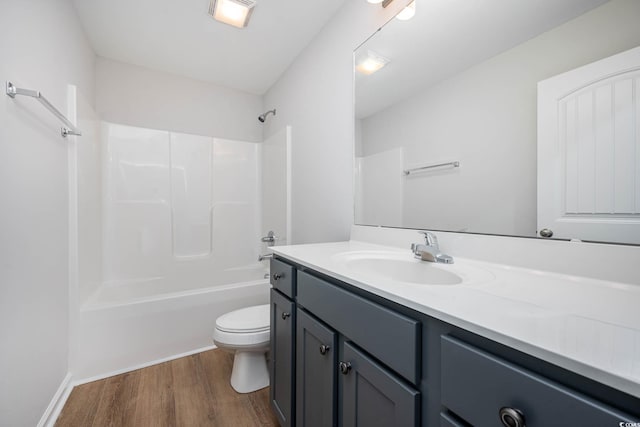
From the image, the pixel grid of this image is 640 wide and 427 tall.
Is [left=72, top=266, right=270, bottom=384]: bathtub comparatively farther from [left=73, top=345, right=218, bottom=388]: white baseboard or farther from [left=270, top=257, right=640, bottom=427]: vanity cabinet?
[left=270, top=257, right=640, bottom=427]: vanity cabinet

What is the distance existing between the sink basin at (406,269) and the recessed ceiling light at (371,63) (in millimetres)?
1010

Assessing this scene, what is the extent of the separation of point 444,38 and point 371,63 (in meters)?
0.41

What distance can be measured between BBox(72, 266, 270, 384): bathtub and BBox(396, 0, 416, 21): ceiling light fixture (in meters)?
2.05

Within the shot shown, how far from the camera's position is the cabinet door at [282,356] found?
3.57ft

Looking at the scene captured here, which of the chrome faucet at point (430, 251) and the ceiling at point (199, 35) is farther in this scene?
the ceiling at point (199, 35)

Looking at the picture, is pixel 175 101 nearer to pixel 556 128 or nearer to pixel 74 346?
pixel 74 346

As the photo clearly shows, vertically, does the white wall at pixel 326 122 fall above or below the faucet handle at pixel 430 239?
above

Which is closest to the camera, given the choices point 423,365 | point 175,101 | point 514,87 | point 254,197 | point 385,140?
point 423,365

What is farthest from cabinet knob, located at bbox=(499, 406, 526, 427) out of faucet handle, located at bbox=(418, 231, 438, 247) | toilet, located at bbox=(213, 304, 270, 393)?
toilet, located at bbox=(213, 304, 270, 393)

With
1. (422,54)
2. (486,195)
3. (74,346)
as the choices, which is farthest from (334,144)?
(74,346)

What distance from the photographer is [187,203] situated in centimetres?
256

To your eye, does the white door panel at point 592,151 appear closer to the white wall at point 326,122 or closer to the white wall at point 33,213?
the white wall at point 326,122

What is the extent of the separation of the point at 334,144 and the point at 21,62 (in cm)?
153

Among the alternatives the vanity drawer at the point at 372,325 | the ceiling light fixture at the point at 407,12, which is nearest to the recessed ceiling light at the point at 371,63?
the ceiling light fixture at the point at 407,12
